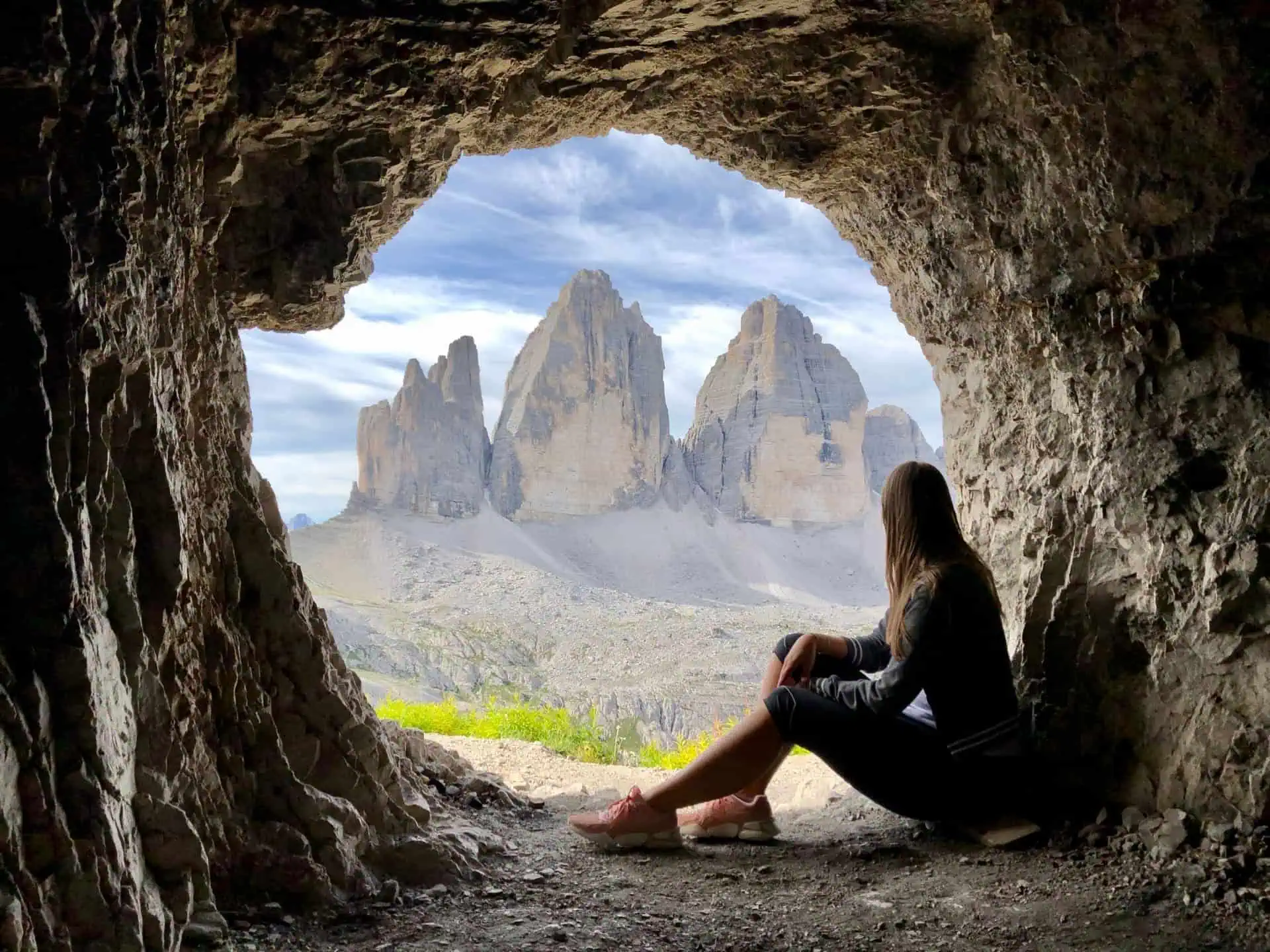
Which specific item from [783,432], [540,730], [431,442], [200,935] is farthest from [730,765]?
[783,432]

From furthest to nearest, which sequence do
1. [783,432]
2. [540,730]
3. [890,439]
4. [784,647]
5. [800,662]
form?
[890,439], [783,432], [540,730], [784,647], [800,662]

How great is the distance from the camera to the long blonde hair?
11.2ft

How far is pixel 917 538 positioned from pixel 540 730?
567 centimetres

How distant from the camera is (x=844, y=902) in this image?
10.3 feet

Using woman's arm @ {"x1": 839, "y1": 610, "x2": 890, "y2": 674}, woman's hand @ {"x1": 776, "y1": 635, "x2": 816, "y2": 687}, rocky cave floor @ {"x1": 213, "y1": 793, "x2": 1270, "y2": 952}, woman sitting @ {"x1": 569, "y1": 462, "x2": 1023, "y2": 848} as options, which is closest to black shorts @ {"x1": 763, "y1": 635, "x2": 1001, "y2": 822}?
woman sitting @ {"x1": 569, "y1": 462, "x2": 1023, "y2": 848}

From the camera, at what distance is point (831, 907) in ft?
10.1

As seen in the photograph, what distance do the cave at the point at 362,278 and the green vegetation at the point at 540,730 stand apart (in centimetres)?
377

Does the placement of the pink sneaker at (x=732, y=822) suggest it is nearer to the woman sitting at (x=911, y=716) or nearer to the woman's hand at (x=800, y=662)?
the woman sitting at (x=911, y=716)

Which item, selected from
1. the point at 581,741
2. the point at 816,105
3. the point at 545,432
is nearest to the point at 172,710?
the point at 816,105

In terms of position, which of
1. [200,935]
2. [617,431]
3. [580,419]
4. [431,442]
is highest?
[580,419]

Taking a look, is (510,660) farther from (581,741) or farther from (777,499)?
(777,499)

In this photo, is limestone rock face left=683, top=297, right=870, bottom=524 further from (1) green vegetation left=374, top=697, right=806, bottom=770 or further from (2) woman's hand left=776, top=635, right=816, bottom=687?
(2) woman's hand left=776, top=635, right=816, bottom=687

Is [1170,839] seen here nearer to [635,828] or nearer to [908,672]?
[908,672]

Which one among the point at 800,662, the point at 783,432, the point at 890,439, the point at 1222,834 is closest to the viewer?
the point at 1222,834
